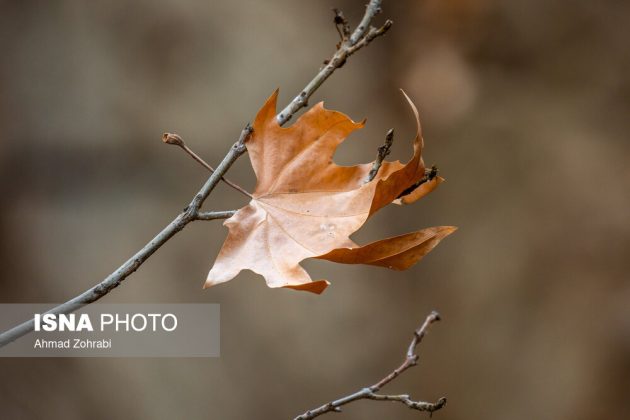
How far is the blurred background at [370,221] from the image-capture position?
1.47m

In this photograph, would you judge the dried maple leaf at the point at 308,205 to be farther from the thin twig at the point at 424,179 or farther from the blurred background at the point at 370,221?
the blurred background at the point at 370,221

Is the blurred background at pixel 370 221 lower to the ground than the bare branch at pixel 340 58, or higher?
higher

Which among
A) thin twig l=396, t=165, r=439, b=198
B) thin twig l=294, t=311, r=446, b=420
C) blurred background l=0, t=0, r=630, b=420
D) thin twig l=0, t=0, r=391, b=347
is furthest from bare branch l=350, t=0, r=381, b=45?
blurred background l=0, t=0, r=630, b=420

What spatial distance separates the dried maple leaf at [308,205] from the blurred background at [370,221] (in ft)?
2.96

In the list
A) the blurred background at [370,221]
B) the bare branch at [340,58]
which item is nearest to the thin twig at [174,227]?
the bare branch at [340,58]

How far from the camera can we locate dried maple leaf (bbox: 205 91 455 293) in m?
0.53

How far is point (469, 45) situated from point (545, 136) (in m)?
0.31

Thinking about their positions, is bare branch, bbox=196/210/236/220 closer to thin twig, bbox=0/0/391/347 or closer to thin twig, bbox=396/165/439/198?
thin twig, bbox=0/0/391/347

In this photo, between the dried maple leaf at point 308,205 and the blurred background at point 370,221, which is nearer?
the dried maple leaf at point 308,205

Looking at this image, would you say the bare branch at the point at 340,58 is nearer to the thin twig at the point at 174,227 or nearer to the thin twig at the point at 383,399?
the thin twig at the point at 174,227

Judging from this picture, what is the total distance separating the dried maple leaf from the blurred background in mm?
901

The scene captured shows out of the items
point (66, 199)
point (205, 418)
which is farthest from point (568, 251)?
point (66, 199)

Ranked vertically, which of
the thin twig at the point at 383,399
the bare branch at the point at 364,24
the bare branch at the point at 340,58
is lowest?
the thin twig at the point at 383,399

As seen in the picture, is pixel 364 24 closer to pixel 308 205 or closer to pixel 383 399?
pixel 308 205
